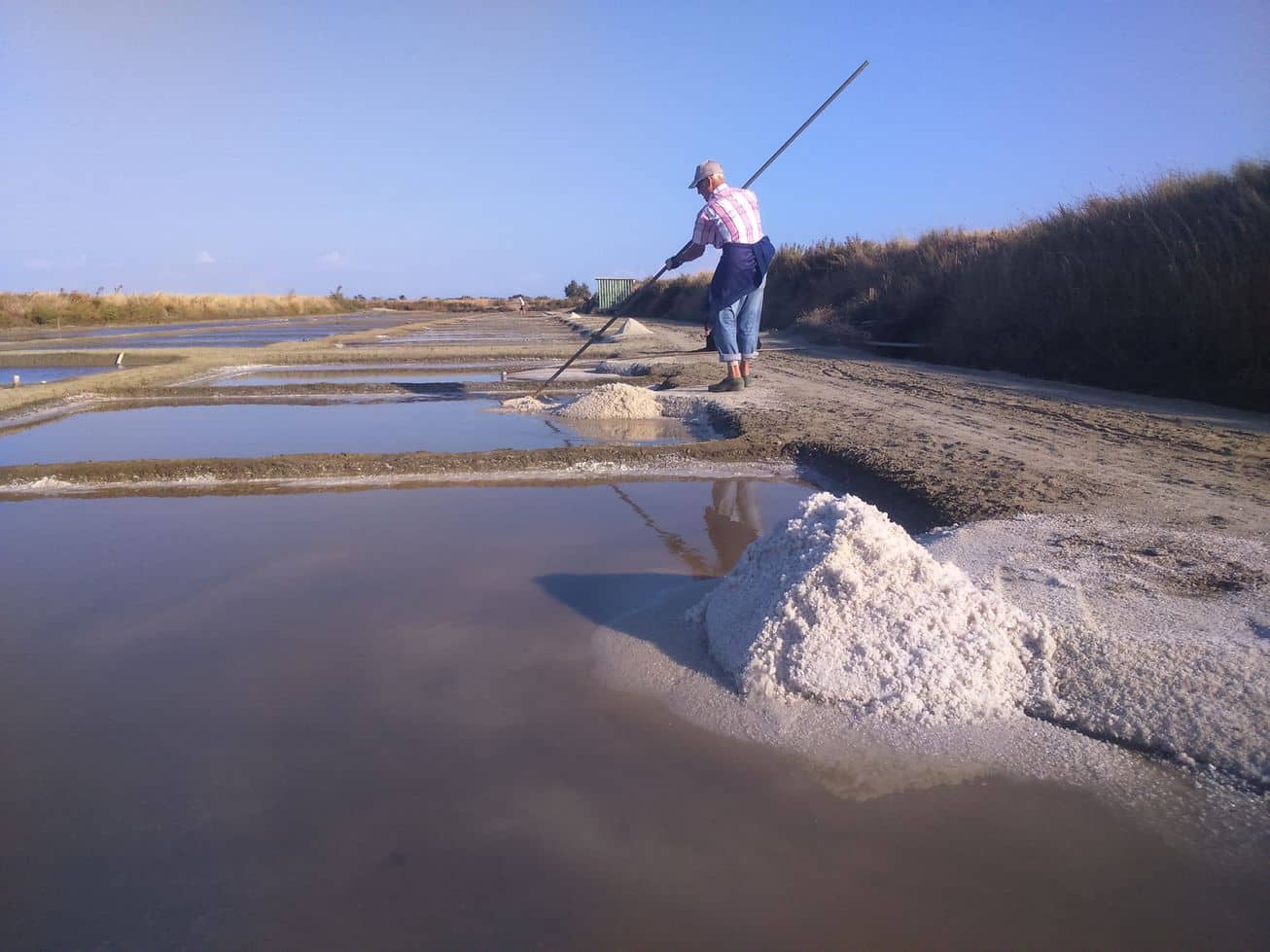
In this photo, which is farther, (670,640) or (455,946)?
(670,640)

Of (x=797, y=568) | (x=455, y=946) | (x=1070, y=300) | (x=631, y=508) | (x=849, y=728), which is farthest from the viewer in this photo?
(x=1070, y=300)

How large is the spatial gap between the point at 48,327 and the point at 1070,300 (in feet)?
135

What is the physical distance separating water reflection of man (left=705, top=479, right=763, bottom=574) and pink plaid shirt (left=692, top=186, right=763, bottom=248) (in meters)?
3.08

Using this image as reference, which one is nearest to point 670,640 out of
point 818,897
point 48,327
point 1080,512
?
point 818,897

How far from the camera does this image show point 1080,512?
406 cm

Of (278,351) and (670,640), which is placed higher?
(278,351)

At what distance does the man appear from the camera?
7973 mm

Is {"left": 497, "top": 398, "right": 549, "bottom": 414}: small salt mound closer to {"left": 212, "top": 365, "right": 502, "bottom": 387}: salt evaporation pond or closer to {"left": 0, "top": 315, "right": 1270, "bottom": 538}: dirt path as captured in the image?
{"left": 0, "top": 315, "right": 1270, "bottom": 538}: dirt path

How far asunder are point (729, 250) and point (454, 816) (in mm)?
6604

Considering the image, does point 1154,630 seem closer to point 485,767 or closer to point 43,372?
point 485,767

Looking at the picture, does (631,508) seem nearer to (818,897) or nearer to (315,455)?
(315,455)

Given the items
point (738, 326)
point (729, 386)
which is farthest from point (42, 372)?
point (738, 326)

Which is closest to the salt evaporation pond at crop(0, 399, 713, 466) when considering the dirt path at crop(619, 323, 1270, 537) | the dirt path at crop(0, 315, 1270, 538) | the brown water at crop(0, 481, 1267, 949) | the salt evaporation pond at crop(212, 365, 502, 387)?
the dirt path at crop(0, 315, 1270, 538)

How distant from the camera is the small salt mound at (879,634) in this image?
260 cm
